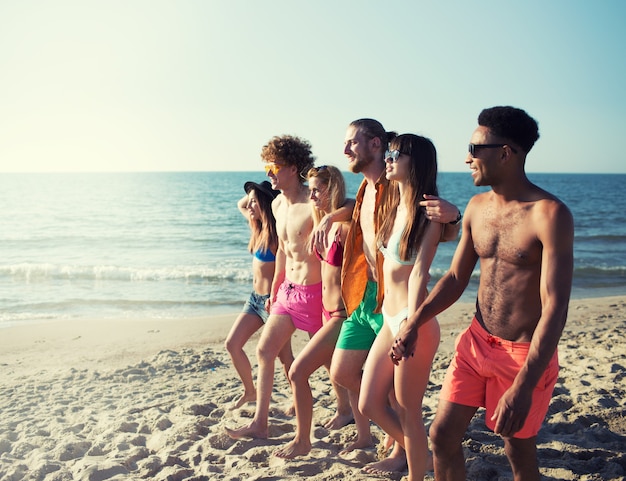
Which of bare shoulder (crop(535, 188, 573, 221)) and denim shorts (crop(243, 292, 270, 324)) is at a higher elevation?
bare shoulder (crop(535, 188, 573, 221))

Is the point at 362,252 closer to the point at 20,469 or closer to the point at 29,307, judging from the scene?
the point at 20,469

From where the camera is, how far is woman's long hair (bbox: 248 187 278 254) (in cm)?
566

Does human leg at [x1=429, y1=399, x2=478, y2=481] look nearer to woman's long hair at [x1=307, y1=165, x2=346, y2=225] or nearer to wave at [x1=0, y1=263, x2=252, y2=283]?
woman's long hair at [x1=307, y1=165, x2=346, y2=225]

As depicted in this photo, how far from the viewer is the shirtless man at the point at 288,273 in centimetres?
488

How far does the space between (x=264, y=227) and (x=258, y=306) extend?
0.69 meters

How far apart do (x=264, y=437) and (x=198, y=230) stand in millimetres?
23598

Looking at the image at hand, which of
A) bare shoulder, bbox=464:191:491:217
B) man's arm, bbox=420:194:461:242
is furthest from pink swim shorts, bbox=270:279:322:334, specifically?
bare shoulder, bbox=464:191:491:217

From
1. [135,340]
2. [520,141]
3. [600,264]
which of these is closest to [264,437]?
[520,141]

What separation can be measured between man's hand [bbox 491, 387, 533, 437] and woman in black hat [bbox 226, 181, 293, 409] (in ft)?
9.48

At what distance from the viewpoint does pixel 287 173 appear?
5230 millimetres

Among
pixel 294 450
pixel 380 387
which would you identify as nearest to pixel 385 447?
pixel 294 450

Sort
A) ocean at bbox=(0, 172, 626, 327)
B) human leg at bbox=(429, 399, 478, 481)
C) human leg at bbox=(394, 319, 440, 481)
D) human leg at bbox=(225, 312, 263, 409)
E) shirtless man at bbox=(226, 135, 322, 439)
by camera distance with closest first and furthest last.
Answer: human leg at bbox=(429, 399, 478, 481), human leg at bbox=(394, 319, 440, 481), shirtless man at bbox=(226, 135, 322, 439), human leg at bbox=(225, 312, 263, 409), ocean at bbox=(0, 172, 626, 327)

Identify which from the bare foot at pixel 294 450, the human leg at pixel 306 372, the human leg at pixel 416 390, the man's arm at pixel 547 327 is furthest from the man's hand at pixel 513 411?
the bare foot at pixel 294 450

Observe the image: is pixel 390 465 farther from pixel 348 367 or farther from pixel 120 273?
pixel 120 273
